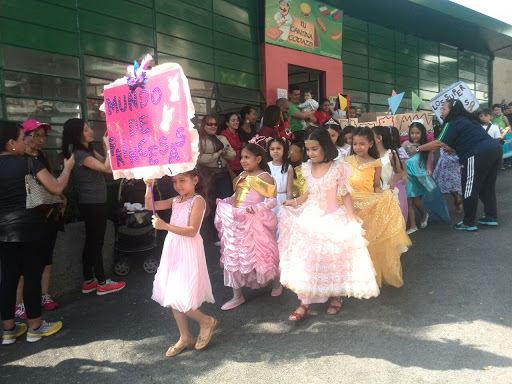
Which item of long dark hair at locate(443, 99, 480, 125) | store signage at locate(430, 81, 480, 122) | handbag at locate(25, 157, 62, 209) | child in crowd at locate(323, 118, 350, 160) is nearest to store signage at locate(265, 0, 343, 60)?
store signage at locate(430, 81, 480, 122)

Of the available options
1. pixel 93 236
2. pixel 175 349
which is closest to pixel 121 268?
pixel 93 236

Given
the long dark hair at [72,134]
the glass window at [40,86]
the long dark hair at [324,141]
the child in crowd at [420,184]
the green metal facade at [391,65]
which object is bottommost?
the child in crowd at [420,184]

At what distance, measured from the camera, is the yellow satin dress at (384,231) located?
4336 mm

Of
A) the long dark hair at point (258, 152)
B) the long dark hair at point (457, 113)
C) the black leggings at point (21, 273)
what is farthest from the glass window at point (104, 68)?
the long dark hair at point (457, 113)

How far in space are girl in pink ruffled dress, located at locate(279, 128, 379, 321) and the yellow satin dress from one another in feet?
1.73

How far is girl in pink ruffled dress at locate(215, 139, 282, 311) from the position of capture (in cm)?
423

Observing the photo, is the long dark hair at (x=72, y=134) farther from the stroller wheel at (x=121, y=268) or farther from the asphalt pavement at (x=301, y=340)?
the asphalt pavement at (x=301, y=340)

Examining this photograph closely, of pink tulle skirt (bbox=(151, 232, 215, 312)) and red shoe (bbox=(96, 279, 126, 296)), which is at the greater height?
pink tulle skirt (bbox=(151, 232, 215, 312))

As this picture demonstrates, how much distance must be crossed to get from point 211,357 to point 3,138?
2513mm

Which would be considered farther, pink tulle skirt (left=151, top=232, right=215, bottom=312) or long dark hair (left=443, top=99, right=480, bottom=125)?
long dark hair (left=443, top=99, right=480, bottom=125)

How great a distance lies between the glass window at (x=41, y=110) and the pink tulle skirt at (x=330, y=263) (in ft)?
12.4

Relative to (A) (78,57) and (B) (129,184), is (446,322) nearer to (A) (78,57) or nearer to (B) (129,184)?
(B) (129,184)

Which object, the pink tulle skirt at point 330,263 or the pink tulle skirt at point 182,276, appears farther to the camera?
the pink tulle skirt at point 330,263

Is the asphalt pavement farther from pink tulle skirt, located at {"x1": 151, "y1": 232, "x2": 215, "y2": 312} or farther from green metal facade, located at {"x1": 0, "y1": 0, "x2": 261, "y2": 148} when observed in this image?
green metal facade, located at {"x1": 0, "y1": 0, "x2": 261, "y2": 148}
